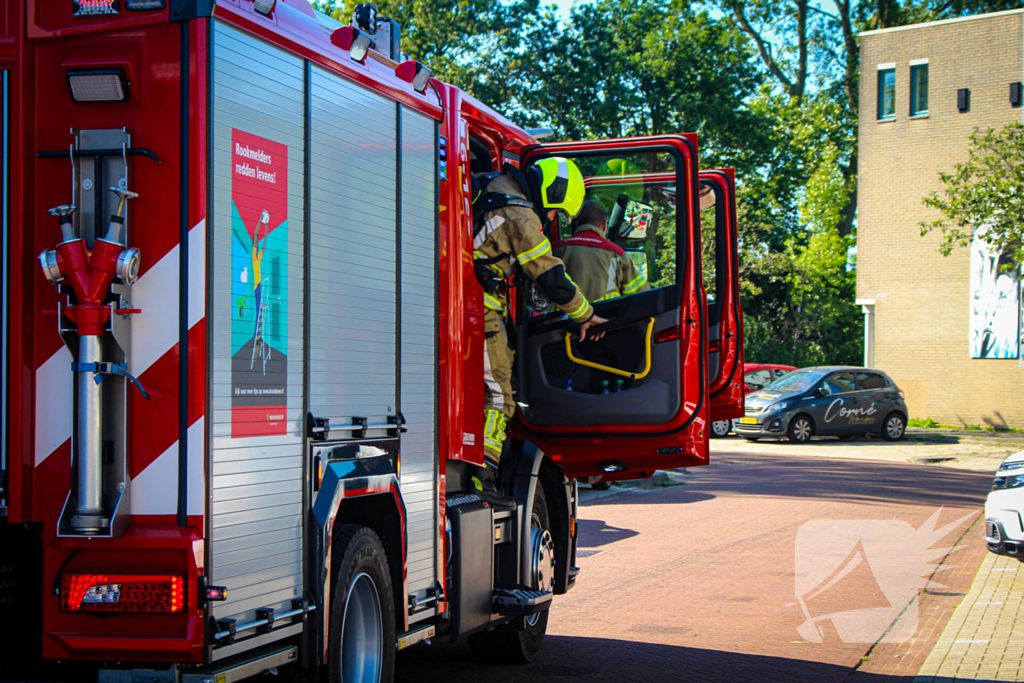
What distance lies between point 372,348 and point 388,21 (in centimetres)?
159

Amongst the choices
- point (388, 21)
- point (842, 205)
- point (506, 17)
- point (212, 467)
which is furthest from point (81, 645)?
point (842, 205)

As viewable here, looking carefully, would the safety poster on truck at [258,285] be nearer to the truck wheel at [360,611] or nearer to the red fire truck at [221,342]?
the red fire truck at [221,342]

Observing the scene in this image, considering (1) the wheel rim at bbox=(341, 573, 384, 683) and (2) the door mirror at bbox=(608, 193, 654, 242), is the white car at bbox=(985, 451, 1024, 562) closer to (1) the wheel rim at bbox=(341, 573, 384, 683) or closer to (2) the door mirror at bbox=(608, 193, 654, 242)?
(2) the door mirror at bbox=(608, 193, 654, 242)

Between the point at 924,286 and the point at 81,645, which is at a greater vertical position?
the point at 924,286

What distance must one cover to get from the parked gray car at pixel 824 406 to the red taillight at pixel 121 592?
21.3 m

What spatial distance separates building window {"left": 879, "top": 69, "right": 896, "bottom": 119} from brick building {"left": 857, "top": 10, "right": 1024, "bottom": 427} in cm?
3

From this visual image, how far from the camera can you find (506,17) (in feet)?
119

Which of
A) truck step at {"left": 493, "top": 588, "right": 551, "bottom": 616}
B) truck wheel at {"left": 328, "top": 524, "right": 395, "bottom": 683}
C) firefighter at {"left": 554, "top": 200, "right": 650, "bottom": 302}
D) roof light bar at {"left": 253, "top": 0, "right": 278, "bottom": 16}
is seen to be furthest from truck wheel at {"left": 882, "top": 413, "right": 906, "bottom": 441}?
roof light bar at {"left": 253, "top": 0, "right": 278, "bottom": 16}

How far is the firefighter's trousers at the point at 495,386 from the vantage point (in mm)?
6270

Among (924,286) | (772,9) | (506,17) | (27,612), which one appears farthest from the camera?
(772,9)

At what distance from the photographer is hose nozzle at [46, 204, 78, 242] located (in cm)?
362

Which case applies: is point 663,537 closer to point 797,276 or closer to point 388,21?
point 388,21

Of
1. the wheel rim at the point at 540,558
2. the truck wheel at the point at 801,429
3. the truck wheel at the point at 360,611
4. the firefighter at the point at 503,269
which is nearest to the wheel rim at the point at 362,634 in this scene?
the truck wheel at the point at 360,611

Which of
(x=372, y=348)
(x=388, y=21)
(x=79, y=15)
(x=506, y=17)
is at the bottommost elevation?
(x=372, y=348)
